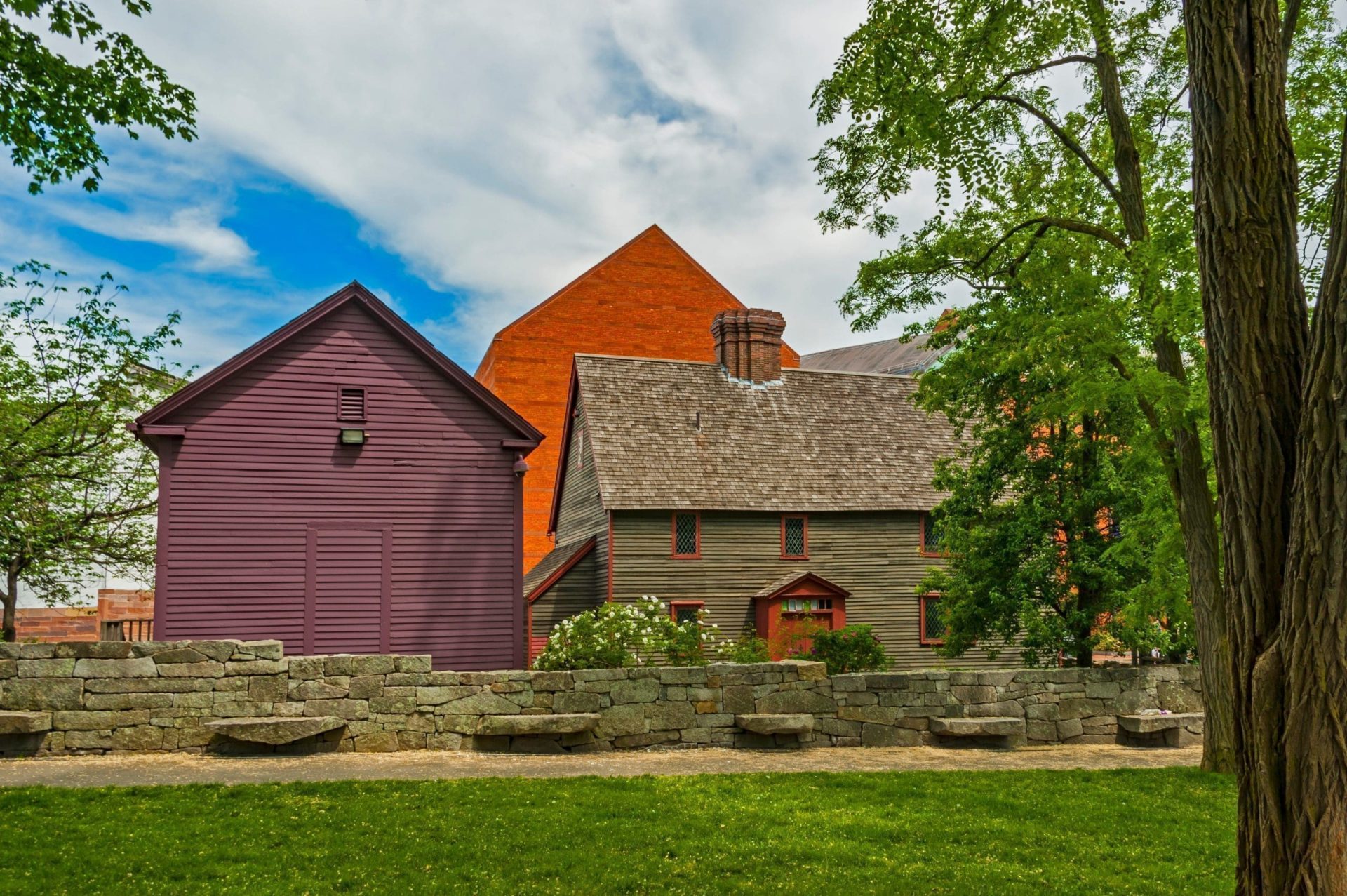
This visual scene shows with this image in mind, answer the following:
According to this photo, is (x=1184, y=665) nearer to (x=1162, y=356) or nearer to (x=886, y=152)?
(x=1162, y=356)

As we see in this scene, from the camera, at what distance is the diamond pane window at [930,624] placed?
1045 inches

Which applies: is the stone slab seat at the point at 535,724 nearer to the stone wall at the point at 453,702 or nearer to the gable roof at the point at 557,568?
the stone wall at the point at 453,702

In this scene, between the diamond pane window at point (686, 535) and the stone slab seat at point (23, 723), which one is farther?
the diamond pane window at point (686, 535)

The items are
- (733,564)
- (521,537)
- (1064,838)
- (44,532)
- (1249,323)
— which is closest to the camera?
(1249,323)

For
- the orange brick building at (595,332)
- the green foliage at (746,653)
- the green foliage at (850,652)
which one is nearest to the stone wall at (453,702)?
the green foliage at (746,653)

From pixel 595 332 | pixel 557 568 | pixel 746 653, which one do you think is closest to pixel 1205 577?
pixel 746 653

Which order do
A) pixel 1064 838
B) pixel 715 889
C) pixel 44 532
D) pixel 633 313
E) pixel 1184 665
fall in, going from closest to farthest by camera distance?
pixel 715 889, pixel 1064 838, pixel 1184 665, pixel 44 532, pixel 633 313

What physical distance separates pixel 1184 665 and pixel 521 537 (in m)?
11.1

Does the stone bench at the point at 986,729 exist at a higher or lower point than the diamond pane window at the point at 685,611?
Result: lower

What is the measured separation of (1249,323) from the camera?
5332 mm

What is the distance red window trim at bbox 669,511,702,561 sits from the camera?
25.0 m

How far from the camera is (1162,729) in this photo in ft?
48.3

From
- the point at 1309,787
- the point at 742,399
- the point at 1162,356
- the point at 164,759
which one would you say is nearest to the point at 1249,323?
the point at 1309,787

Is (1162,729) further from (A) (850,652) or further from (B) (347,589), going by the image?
(B) (347,589)
